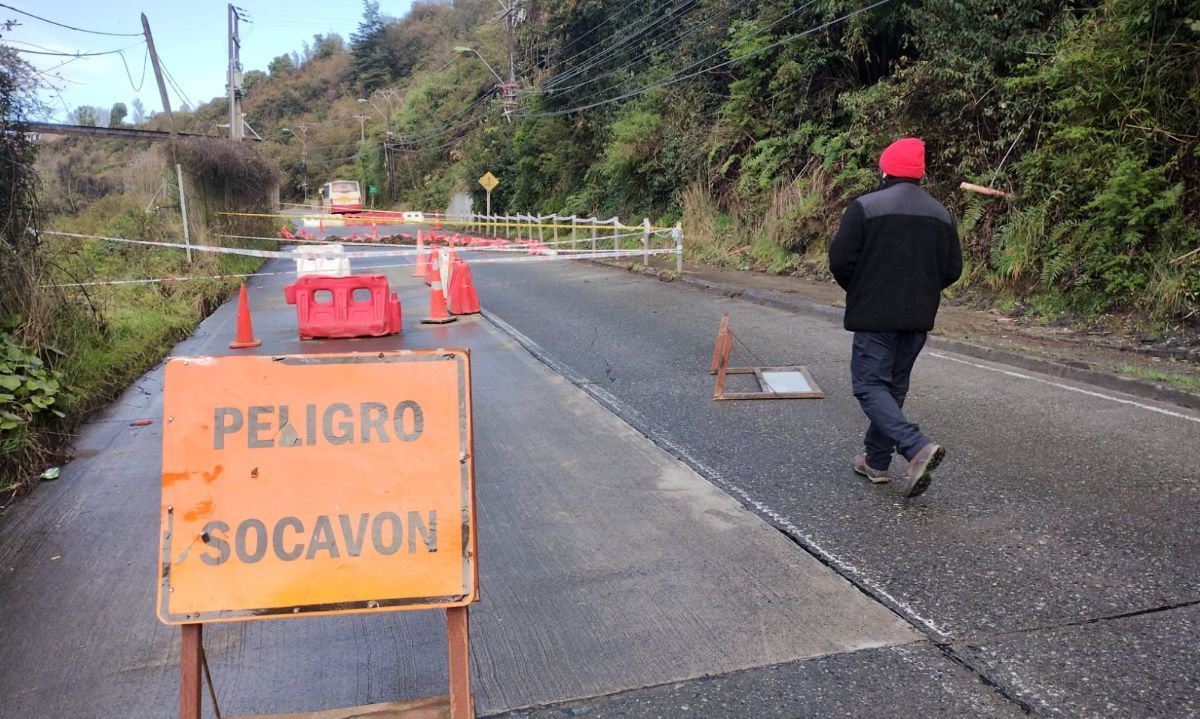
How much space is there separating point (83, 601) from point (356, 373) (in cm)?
230

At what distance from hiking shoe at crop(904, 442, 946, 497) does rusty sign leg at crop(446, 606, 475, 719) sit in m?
2.92

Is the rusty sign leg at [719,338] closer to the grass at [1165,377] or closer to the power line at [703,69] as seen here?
the grass at [1165,377]

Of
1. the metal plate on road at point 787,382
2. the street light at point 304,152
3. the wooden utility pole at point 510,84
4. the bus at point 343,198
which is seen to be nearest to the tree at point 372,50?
the street light at point 304,152

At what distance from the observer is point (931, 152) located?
47.3ft

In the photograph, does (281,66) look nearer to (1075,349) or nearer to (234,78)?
(234,78)

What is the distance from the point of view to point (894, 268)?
497cm

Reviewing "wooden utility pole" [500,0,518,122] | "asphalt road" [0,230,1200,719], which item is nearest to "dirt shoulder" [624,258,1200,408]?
"asphalt road" [0,230,1200,719]

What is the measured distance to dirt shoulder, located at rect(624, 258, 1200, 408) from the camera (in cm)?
761

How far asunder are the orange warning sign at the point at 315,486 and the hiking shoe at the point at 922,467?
2850 mm

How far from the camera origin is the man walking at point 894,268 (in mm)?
4953

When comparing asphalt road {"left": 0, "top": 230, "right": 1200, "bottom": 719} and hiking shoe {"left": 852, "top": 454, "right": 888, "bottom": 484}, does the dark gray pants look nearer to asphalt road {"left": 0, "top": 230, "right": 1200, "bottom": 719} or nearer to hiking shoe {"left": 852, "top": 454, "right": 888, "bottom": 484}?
hiking shoe {"left": 852, "top": 454, "right": 888, "bottom": 484}

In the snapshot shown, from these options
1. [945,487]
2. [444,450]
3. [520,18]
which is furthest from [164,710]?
[520,18]

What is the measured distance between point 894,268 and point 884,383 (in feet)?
2.24

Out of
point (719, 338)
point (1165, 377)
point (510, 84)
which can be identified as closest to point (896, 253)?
point (719, 338)
